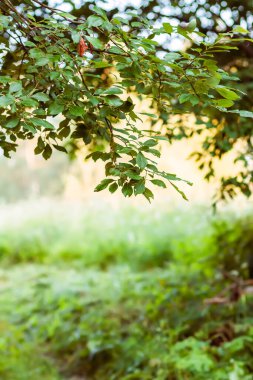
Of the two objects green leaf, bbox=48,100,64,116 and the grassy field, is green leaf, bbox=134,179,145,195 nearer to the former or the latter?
green leaf, bbox=48,100,64,116

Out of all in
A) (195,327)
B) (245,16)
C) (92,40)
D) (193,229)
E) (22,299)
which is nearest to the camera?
(92,40)

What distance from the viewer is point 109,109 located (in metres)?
1.72

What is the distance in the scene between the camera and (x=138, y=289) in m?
5.21

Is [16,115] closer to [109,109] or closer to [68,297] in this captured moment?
[109,109]

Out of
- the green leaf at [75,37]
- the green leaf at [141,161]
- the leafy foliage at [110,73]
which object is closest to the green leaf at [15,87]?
the leafy foliage at [110,73]

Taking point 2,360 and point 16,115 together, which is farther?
point 2,360

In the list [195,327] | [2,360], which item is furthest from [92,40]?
[2,360]

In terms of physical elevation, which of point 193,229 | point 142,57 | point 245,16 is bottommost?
point 193,229

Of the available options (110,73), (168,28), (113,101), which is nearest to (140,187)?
(113,101)

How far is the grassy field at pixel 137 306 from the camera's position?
3.62 m

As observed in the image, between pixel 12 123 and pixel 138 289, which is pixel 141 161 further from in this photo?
pixel 138 289

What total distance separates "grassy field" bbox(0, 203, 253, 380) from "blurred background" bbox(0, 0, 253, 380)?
0.01m

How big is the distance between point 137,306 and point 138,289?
42cm

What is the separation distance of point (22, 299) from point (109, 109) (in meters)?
4.58
